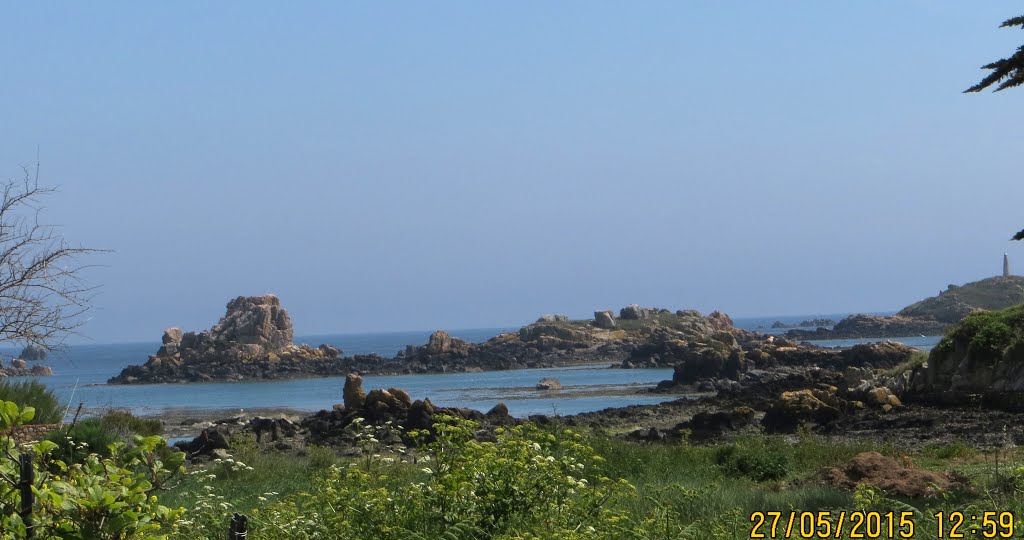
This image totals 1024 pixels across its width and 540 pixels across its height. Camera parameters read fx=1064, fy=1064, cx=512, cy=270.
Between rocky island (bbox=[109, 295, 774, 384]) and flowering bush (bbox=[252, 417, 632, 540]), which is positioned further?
rocky island (bbox=[109, 295, 774, 384])

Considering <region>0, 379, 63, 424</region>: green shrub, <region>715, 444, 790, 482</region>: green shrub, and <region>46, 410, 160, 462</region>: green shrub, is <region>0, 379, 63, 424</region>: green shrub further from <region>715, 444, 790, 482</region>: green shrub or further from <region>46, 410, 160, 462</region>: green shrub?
<region>715, 444, 790, 482</region>: green shrub

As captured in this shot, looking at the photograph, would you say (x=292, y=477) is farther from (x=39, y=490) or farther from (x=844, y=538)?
(x=39, y=490)

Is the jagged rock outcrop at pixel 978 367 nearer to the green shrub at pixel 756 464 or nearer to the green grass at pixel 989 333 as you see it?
the green grass at pixel 989 333

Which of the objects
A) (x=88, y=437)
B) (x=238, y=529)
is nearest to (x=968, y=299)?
(x=88, y=437)

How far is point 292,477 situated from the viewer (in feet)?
53.7

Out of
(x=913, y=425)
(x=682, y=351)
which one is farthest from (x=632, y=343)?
(x=913, y=425)

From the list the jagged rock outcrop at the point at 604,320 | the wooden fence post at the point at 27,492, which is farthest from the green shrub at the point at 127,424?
the jagged rock outcrop at the point at 604,320

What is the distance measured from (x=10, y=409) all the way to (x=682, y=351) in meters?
82.3
